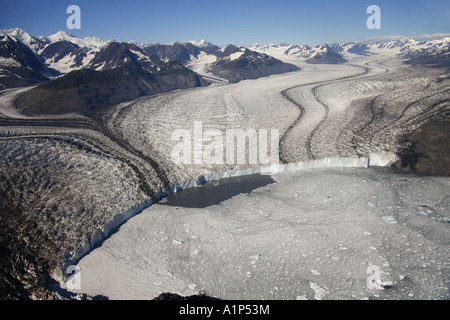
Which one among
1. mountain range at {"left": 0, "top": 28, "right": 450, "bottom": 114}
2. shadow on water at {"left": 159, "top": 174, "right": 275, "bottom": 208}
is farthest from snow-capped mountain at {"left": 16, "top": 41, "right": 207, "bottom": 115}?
shadow on water at {"left": 159, "top": 174, "right": 275, "bottom": 208}

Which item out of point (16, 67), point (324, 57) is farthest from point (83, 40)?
point (324, 57)

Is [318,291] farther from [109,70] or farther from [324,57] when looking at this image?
[324,57]

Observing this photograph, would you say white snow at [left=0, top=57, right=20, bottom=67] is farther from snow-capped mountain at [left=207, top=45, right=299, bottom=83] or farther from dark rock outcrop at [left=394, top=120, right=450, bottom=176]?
dark rock outcrop at [left=394, top=120, right=450, bottom=176]

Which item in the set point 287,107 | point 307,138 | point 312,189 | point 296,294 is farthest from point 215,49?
point 296,294

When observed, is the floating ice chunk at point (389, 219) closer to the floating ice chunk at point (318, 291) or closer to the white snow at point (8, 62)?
the floating ice chunk at point (318, 291)

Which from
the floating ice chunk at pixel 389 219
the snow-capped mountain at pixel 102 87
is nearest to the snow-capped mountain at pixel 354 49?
the snow-capped mountain at pixel 102 87

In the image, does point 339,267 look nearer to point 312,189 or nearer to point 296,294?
point 296,294

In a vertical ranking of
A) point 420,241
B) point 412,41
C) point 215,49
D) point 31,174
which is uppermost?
point 412,41

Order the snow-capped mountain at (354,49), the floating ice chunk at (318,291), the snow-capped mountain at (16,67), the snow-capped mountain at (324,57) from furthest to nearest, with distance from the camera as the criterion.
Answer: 1. the snow-capped mountain at (354,49)
2. the snow-capped mountain at (324,57)
3. the snow-capped mountain at (16,67)
4. the floating ice chunk at (318,291)
